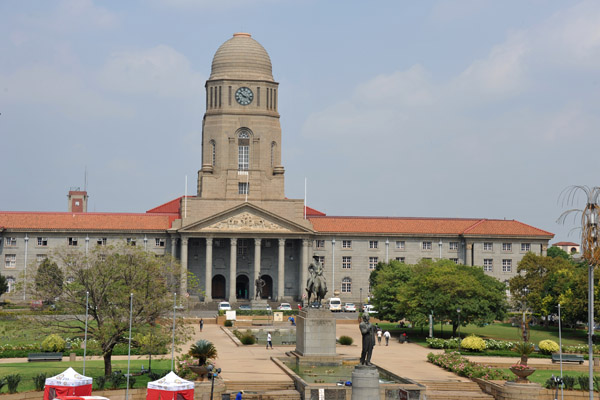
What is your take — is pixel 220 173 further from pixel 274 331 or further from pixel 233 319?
pixel 274 331

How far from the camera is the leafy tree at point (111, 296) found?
1818 inches

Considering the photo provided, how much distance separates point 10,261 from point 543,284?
5786 cm

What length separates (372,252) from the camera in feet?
361

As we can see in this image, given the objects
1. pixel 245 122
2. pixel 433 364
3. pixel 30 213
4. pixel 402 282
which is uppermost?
pixel 245 122

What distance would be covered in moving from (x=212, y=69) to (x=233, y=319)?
134 feet

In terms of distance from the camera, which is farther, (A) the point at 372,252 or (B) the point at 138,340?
(A) the point at 372,252

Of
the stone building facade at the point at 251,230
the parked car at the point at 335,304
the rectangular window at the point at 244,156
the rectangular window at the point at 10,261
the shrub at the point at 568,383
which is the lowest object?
the shrub at the point at 568,383

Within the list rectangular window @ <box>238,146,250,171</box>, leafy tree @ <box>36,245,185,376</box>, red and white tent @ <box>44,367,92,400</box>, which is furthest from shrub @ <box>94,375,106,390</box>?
rectangular window @ <box>238,146,250,171</box>

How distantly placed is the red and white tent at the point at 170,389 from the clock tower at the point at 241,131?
6996 centimetres

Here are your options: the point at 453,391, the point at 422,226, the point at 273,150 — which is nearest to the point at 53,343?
the point at 453,391

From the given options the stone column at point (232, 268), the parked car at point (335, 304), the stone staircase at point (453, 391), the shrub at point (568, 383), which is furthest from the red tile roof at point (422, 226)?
the shrub at point (568, 383)

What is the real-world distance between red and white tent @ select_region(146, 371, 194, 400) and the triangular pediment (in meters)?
64.9

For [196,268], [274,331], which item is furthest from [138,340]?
[196,268]

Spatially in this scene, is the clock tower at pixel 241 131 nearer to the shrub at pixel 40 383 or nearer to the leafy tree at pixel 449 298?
the leafy tree at pixel 449 298
